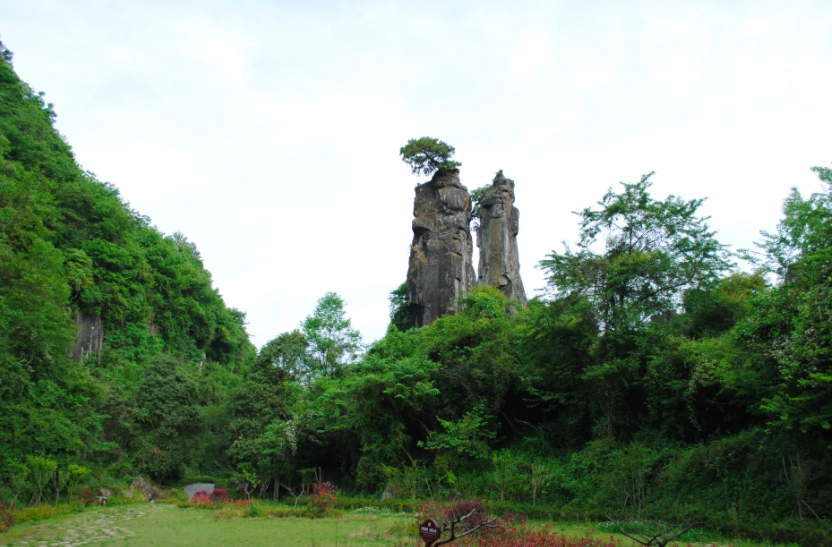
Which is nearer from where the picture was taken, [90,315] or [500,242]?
[90,315]

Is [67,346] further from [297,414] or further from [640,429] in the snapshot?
[640,429]

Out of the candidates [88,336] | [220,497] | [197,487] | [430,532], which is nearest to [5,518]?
[220,497]

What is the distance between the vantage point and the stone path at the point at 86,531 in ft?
42.5

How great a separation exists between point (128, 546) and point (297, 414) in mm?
13906

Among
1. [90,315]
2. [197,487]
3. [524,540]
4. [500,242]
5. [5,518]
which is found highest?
[500,242]

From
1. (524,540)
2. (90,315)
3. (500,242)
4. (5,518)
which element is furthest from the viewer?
(500,242)

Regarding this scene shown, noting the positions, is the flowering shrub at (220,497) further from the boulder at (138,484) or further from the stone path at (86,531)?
the boulder at (138,484)

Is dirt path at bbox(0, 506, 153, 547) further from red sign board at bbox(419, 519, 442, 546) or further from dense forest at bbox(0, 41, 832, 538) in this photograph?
red sign board at bbox(419, 519, 442, 546)

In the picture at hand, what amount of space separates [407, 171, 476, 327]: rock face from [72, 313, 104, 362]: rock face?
20518mm

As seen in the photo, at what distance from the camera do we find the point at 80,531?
1535 cm

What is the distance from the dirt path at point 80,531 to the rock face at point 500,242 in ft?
84.1

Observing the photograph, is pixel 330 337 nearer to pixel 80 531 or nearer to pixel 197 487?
pixel 197 487

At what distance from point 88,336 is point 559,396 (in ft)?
103

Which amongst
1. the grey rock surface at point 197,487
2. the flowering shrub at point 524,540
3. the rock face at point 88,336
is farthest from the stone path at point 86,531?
the rock face at point 88,336
